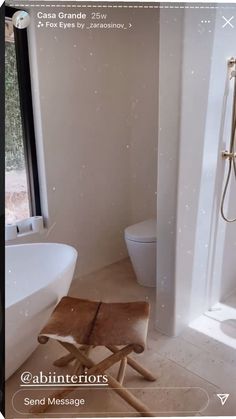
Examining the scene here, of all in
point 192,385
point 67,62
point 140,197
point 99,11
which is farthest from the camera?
point 140,197

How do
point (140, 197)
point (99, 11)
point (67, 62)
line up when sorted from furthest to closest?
1. point (140, 197)
2. point (67, 62)
3. point (99, 11)

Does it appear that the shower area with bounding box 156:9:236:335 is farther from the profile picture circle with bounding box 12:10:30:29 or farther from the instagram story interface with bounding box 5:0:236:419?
the profile picture circle with bounding box 12:10:30:29

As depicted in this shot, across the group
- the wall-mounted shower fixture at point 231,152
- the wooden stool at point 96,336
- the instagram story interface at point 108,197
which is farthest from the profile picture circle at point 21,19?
the wooden stool at point 96,336

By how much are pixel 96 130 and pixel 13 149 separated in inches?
13.9

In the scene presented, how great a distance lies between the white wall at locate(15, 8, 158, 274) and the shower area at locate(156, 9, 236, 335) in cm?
8

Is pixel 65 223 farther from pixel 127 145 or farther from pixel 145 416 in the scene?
pixel 145 416

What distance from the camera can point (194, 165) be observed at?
142 cm

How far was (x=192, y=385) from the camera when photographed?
4.07 feet

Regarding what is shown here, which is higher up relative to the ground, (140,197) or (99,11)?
(99,11)

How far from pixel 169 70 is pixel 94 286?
0.98 m

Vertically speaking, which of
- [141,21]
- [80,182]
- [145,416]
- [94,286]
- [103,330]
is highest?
[141,21]

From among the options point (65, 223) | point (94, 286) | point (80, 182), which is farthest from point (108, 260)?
point (80, 182)

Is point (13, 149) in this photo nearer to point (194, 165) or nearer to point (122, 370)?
point (194, 165)

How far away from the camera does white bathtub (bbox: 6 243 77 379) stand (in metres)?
1.17
